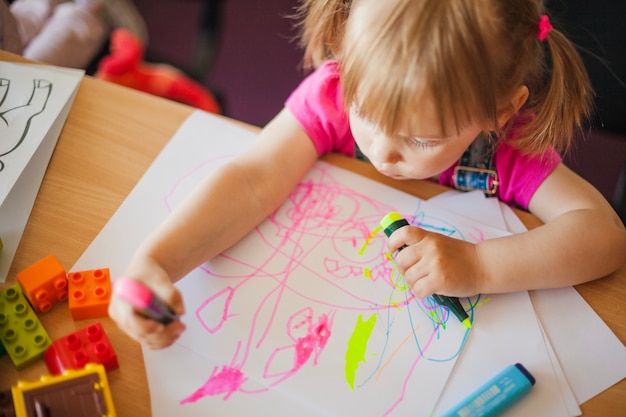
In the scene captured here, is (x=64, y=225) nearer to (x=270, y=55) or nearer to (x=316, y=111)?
(x=316, y=111)

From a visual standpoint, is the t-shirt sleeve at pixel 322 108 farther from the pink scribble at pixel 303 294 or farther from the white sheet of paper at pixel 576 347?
the white sheet of paper at pixel 576 347

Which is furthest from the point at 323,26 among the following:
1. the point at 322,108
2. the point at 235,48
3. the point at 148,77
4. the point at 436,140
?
the point at 235,48

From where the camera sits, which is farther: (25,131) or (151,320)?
(25,131)

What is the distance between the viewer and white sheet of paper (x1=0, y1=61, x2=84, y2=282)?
653 millimetres

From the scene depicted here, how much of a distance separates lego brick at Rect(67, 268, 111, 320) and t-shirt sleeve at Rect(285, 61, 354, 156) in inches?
11.9

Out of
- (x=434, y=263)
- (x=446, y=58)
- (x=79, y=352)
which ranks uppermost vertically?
(x=446, y=58)

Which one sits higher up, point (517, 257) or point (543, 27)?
point (543, 27)

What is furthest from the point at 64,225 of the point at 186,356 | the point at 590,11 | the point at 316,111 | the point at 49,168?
the point at 590,11

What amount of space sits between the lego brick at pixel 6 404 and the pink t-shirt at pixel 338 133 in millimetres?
430

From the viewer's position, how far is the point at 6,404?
51 centimetres

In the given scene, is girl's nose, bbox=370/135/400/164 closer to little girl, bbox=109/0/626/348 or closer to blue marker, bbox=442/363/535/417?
little girl, bbox=109/0/626/348

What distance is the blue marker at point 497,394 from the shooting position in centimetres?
56

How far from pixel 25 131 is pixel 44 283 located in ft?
0.72

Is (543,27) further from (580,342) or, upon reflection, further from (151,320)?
(151,320)
